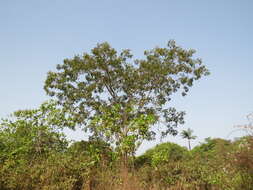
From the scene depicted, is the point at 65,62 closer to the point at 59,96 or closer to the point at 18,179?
the point at 59,96

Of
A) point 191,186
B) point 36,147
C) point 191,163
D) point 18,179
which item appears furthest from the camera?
point 36,147

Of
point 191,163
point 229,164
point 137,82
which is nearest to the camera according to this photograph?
point 229,164

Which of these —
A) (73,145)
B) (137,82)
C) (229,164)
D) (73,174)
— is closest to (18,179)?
(73,174)

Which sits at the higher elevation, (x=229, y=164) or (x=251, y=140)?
(x=251, y=140)

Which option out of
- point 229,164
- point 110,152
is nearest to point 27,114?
point 110,152

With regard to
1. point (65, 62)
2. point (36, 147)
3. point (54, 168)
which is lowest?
point (54, 168)

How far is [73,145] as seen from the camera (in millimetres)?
11273

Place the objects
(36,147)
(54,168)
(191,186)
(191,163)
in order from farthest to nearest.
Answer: (36,147) < (191,163) < (191,186) < (54,168)

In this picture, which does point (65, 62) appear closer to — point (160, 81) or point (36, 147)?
point (160, 81)

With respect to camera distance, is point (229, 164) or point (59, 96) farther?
point (59, 96)

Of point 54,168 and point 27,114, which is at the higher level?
point 27,114

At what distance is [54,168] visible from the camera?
5.99m

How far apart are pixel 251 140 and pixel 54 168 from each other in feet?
14.9

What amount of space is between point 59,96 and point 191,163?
41.6 ft
